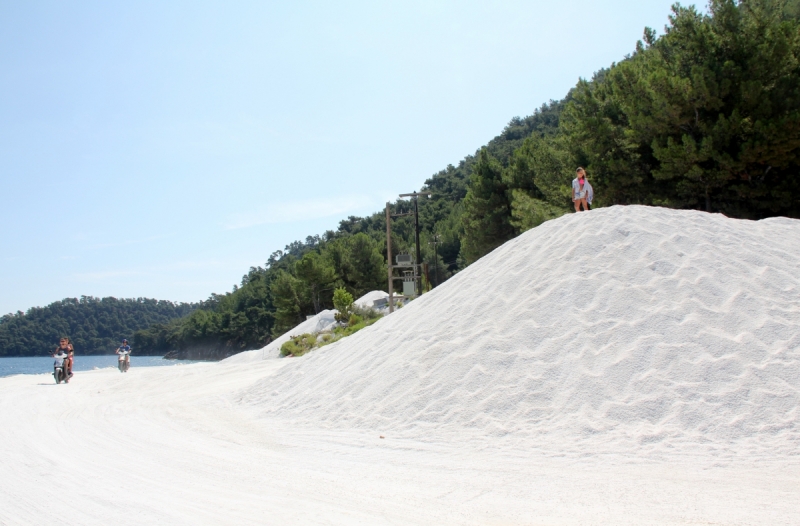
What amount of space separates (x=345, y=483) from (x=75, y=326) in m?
143

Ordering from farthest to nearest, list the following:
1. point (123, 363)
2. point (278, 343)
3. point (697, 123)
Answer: point (278, 343), point (123, 363), point (697, 123)

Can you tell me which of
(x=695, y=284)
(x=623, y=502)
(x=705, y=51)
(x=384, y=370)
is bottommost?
(x=623, y=502)

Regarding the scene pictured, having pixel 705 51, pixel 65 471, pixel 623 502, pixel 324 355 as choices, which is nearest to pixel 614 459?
pixel 623 502

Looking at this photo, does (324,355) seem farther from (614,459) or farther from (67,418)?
(614,459)

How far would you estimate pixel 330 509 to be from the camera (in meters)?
5.01

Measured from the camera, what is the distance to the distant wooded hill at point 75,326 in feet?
387

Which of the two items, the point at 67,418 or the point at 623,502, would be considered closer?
the point at 623,502

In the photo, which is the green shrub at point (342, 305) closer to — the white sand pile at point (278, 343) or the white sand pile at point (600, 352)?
the white sand pile at point (278, 343)

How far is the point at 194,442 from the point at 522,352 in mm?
4493

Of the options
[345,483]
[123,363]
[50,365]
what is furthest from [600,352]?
[50,365]

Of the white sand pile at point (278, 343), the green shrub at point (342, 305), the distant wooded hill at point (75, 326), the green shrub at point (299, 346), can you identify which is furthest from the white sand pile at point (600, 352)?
the distant wooded hill at point (75, 326)

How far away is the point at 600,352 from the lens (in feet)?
27.0

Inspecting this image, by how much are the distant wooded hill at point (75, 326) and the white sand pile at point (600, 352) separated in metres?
113

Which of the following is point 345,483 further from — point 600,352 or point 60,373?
point 60,373
